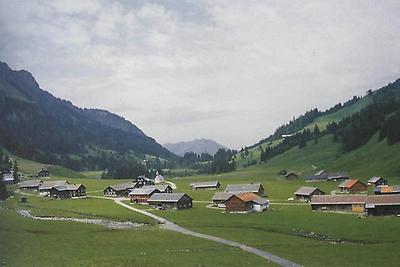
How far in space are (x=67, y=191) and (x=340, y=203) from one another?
9885 centimetres

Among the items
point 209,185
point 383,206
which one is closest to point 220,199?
point 383,206

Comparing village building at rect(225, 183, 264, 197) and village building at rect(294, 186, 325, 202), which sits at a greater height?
village building at rect(225, 183, 264, 197)

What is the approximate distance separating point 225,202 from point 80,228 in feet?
126

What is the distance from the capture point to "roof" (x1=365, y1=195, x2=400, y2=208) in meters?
90.0

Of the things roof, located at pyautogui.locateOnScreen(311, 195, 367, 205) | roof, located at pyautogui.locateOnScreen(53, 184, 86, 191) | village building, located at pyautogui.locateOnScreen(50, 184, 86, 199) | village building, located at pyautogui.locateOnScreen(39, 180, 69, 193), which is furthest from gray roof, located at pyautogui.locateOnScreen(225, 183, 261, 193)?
village building, located at pyautogui.locateOnScreen(39, 180, 69, 193)

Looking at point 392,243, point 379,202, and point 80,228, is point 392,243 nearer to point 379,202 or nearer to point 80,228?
point 379,202

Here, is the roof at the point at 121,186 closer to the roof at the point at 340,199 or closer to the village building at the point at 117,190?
the village building at the point at 117,190

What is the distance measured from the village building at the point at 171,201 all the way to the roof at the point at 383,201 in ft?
154

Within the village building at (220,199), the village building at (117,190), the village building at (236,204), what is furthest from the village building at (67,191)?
the village building at (236,204)

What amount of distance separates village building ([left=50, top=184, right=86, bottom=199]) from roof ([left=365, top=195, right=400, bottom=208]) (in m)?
104

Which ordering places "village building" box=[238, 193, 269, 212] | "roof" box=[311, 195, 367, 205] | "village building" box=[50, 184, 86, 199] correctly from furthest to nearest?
"village building" box=[50, 184, 86, 199] < "village building" box=[238, 193, 269, 212] < "roof" box=[311, 195, 367, 205]

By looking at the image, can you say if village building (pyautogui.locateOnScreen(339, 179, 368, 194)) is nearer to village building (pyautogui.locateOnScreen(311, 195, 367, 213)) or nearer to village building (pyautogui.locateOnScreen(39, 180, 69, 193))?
village building (pyautogui.locateOnScreen(311, 195, 367, 213))

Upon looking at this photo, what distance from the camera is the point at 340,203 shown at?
102 m

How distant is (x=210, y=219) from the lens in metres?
95.2
